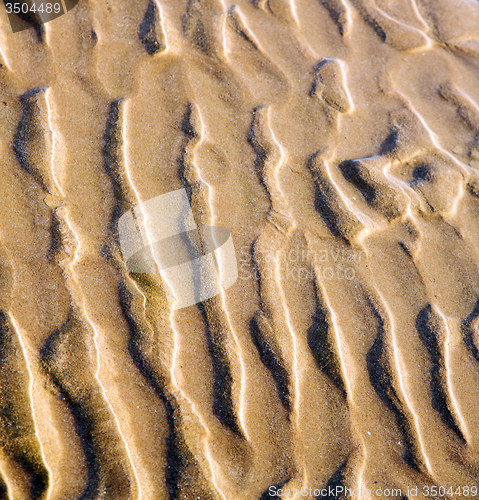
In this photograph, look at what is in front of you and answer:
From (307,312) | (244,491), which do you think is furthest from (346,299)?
(244,491)

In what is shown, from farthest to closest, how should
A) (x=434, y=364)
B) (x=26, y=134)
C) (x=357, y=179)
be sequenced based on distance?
(x=357, y=179)
(x=26, y=134)
(x=434, y=364)

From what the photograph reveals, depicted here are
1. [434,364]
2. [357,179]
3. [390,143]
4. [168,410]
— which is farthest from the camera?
[390,143]

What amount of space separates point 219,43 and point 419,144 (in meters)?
1.33

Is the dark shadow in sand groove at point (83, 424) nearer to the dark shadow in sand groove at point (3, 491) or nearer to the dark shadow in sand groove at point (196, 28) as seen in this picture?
the dark shadow in sand groove at point (3, 491)

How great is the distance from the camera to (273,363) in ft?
5.58

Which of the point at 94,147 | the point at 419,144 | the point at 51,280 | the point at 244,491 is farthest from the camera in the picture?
the point at 419,144

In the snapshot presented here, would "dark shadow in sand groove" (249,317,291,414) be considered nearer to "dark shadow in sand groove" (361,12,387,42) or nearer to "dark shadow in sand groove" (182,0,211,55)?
"dark shadow in sand groove" (182,0,211,55)

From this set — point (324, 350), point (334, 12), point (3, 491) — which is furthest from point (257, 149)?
point (3, 491)

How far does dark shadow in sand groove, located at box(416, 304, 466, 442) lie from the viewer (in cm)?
169

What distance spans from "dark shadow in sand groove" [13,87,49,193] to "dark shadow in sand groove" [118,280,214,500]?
732 millimetres

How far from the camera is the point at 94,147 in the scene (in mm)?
1964

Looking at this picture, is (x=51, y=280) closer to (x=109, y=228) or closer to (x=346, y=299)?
(x=109, y=228)

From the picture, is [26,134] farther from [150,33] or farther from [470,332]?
[470,332]

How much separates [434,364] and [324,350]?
20.7 inches
